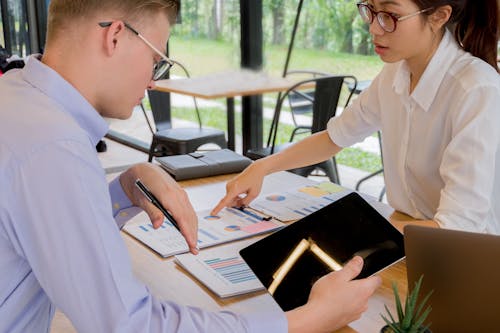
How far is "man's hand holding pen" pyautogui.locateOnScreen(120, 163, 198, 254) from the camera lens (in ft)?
4.51

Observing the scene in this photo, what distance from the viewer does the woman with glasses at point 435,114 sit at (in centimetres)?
156

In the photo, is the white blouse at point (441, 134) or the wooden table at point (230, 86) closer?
the white blouse at point (441, 134)

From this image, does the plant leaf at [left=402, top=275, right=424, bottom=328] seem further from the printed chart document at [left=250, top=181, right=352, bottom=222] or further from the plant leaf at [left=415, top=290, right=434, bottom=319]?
the printed chart document at [left=250, top=181, right=352, bottom=222]

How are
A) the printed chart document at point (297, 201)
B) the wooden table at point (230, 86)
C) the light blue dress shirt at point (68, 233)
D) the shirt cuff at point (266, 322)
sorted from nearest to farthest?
1. the light blue dress shirt at point (68, 233)
2. the shirt cuff at point (266, 322)
3. the printed chart document at point (297, 201)
4. the wooden table at point (230, 86)

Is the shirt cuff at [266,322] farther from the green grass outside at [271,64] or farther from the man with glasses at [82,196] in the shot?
the green grass outside at [271,64]

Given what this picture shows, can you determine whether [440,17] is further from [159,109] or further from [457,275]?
[159,109]

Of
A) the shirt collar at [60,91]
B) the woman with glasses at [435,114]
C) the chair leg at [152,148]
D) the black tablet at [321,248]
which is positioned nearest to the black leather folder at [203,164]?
the woman with glasses at [435,114]

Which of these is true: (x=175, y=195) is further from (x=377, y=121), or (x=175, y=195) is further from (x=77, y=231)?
(x=377, y=121)

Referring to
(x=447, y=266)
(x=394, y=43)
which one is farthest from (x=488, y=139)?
(x=447, y=266)

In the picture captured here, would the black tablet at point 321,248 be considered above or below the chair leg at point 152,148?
above

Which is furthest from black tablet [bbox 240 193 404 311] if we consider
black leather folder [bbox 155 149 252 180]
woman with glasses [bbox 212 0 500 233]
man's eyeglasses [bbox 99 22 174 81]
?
black leather folder [bbox 155 149 252 180]

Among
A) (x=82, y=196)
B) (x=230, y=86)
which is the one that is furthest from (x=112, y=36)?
(x=230, y=86)

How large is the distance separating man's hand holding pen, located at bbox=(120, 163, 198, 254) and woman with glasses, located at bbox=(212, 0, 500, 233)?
12.9 inches

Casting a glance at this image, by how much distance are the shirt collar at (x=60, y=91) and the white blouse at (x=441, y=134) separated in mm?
852
